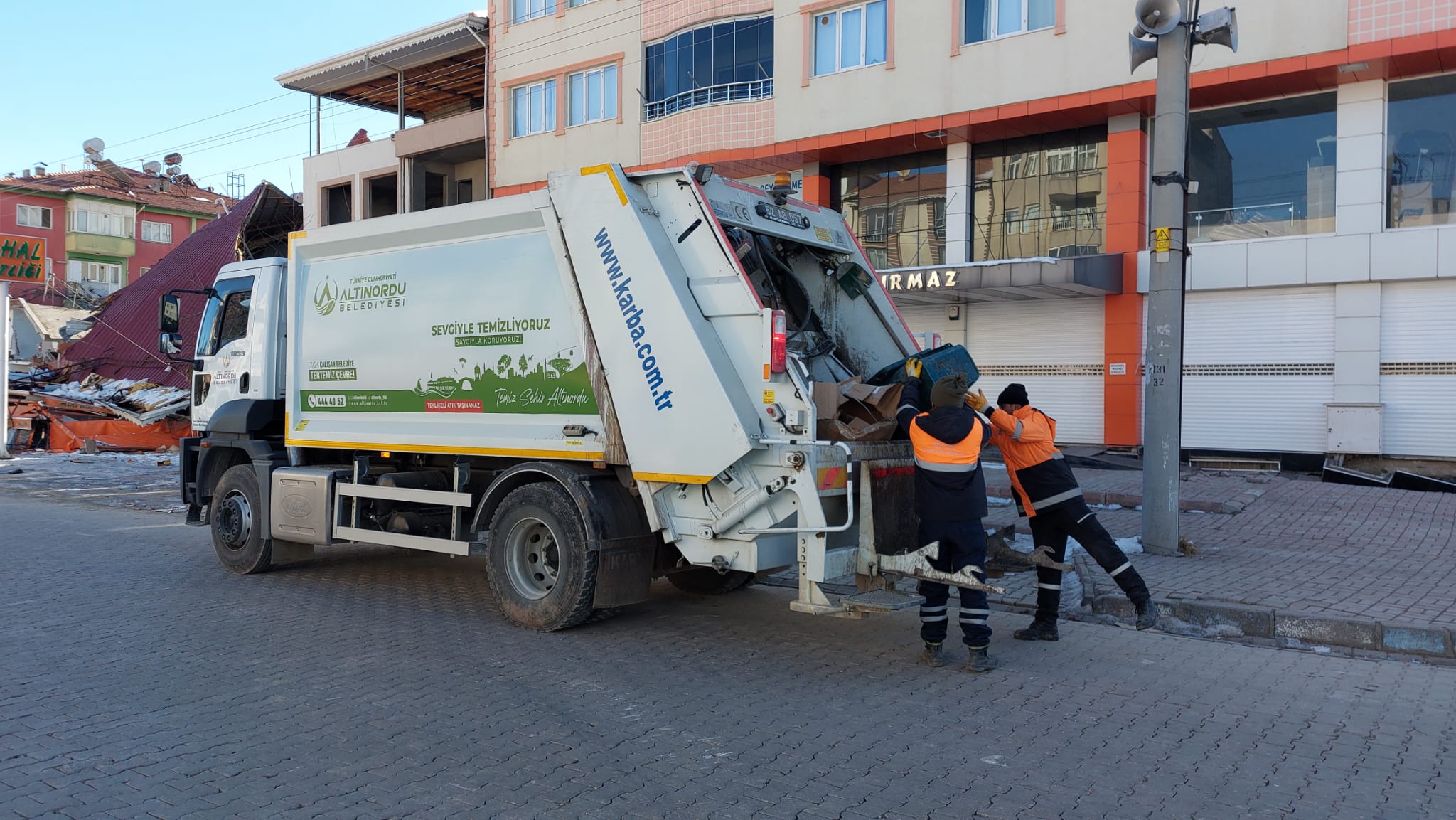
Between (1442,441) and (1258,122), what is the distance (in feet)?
18.5

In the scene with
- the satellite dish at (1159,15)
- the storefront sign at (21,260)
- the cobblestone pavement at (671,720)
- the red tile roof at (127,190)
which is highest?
the red tile roof at (127,190)

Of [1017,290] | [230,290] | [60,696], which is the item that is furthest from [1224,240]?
[60,696]

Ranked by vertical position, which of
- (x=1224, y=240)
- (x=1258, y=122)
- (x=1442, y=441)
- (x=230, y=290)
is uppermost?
(x=1258, y=122)

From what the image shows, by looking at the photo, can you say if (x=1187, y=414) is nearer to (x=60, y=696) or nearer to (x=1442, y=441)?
(x=1442, y=441)

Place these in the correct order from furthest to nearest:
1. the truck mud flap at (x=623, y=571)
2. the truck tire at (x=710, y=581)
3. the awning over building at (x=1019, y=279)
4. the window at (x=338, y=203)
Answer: the window at (x=338, y=203), the awning over building at (x=1019, y=279), the truck tire at (x=710, y=581), the truck mud flap at (x=623, y=571)

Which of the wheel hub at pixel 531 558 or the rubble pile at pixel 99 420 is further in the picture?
the rubble pile at pixel 99 420

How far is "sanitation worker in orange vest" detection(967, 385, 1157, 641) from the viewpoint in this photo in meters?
6.61

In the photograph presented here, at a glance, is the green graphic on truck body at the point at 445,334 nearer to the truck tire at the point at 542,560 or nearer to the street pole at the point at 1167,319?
the truck tire at the point at 542,560

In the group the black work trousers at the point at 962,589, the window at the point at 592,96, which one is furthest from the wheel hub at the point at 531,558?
the window at the point at 592,96

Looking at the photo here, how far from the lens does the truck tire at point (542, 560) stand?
6.41 metres

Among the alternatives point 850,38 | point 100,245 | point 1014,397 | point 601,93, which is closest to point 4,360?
point 601,93

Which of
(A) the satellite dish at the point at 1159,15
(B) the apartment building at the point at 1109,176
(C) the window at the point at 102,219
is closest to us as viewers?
(A) the satellite dish at the point at 1159,15

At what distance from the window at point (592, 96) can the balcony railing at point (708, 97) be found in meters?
1.23

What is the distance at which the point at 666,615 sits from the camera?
7.28 m
